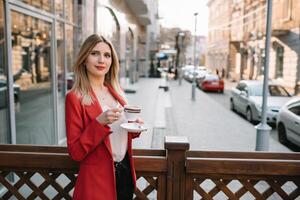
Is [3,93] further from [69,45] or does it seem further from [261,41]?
[261,41]

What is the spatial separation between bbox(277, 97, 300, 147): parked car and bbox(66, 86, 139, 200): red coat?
713 cm

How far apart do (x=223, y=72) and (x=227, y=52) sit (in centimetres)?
309

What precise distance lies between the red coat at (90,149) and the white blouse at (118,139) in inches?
3.0

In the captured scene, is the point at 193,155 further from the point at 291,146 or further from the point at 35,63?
the point at 291,146

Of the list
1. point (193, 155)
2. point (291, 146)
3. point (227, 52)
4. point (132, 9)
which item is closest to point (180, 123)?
point (291, 146)

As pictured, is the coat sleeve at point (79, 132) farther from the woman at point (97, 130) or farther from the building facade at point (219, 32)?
the building facade at point (219, 32)

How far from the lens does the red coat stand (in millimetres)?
2102

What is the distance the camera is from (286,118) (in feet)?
29.5

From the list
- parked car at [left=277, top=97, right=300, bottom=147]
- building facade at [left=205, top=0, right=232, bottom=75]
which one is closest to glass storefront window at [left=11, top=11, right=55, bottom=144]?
parked car at [left=277, top=97, right=300, bottom=147]

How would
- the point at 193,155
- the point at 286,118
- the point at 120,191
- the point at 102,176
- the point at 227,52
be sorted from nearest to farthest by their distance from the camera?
the point at 102,176
the point at 120,191
the point at 193,155
the point at 286,118
the point at 227,52

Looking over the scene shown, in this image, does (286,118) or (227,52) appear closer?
(286,118)

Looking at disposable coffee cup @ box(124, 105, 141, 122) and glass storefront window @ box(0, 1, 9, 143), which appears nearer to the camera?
disposable coffee cup @ box(124, 105, 141, 122)

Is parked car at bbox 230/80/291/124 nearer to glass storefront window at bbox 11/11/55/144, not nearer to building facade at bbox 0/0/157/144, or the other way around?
building facade at bbox 0/0/157/144

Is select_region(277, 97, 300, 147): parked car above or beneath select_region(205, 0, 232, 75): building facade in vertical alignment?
beneath
